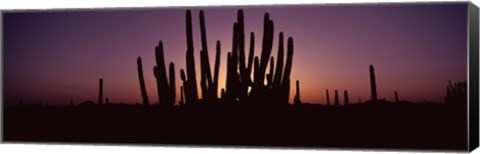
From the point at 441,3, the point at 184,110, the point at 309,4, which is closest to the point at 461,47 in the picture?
the point at 441,3

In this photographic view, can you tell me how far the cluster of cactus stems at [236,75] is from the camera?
1097 cm

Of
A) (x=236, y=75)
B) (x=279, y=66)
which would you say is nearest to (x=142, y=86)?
(x=236, y=75)

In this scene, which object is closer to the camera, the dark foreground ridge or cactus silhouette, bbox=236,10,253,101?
the dark foreground ridge

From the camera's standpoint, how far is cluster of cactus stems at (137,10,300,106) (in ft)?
36.0

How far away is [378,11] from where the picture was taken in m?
10.6

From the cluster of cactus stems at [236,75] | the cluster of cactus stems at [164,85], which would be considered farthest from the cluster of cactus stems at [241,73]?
the cluster of cactus stems at [164,85]

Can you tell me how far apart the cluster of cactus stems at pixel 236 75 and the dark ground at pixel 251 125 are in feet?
0.34

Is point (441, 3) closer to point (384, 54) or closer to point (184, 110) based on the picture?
point (384, 54)

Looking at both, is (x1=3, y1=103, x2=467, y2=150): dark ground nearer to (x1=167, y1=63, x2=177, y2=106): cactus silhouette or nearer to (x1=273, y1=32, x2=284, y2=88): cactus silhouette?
(x1=167, y1=63, x2=177, y2=106): cactus silhouette

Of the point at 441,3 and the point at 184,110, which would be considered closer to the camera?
the point at 441,3

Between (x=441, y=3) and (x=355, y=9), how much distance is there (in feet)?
2.44

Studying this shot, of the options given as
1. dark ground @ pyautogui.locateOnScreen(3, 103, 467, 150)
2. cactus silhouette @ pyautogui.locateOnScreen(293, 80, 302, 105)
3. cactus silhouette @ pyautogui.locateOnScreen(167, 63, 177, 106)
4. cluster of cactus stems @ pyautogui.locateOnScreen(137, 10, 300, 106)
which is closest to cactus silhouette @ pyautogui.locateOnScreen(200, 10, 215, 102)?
cluster of cactus stems @ pyautogui.locateOnScreen(137, 10, 300, 106)

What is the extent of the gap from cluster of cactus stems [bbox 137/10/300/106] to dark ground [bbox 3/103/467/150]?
10 centimetres

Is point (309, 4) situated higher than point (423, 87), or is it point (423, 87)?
point (309, 4)
